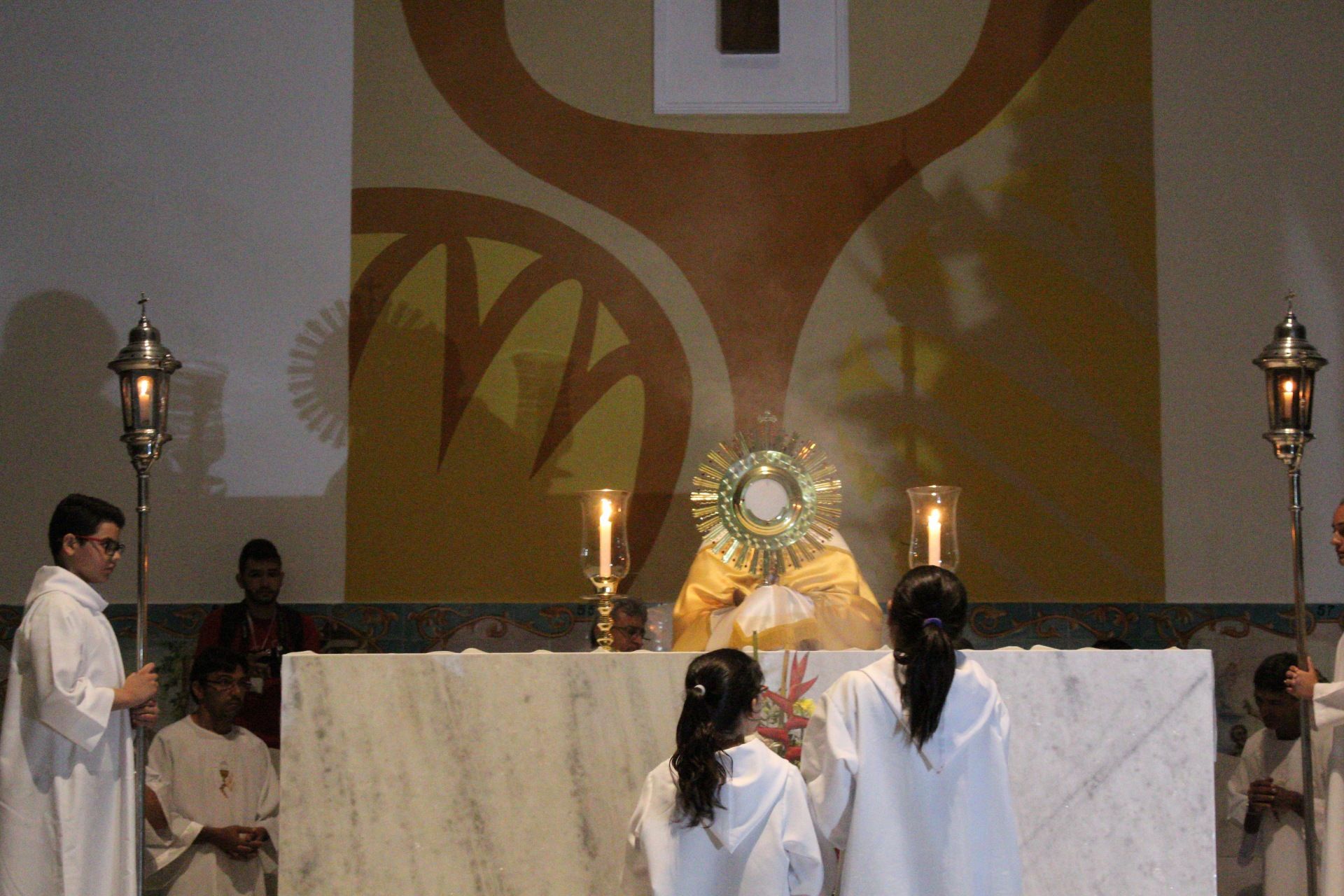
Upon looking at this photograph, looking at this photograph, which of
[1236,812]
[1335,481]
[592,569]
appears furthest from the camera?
[1335,481]

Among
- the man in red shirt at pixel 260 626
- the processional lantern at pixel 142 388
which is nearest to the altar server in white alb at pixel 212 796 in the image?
the man in red shirt at pixel 260 626

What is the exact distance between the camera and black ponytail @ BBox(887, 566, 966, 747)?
12.2 ft

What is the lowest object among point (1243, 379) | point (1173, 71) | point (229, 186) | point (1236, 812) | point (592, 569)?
point (1236, 812)

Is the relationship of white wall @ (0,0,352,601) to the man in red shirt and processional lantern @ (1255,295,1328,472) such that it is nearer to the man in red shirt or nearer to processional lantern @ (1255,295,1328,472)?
the man in red shirt

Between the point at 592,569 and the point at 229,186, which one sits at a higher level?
the point at 229,186

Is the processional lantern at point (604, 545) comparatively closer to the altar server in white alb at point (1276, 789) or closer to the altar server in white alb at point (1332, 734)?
the altar server in white alb at point (1332, 734)

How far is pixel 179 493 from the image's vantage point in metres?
7.07

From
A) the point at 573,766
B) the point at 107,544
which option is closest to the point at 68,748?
the point at 107,544

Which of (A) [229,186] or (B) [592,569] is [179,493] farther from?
(B) [592,569]

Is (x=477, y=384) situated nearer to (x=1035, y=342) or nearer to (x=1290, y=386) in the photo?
(x=1035, y=342)

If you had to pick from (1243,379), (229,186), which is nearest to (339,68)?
(229,186)

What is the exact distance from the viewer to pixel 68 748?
4828mm

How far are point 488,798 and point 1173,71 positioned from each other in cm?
521

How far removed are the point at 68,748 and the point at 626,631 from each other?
2.31m
